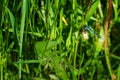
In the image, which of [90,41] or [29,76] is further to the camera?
[90,41]

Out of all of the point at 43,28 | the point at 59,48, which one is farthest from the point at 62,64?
the point at 43,28

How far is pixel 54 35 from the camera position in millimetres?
1436

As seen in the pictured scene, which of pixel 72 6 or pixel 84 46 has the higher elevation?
pixel 72 6

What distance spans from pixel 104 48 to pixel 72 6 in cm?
23

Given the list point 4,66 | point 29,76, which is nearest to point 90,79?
point 29,76

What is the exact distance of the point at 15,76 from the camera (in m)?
1.49

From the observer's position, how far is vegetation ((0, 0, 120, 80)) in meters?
1.41

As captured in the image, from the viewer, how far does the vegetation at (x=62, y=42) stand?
55.4 inches

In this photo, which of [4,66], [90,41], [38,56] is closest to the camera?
[38,56]

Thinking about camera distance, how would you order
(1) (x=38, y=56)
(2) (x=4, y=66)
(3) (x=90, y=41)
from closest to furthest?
(1) (x=38, y=56)
(2) (x=4, y=66)
(3) (x=90, y=41)

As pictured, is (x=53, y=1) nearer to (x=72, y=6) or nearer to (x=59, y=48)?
(x=72, y=6)

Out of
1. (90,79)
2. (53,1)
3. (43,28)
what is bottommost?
(90,79)

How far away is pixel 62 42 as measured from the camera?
147 cm

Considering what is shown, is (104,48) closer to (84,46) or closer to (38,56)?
(84,46)
